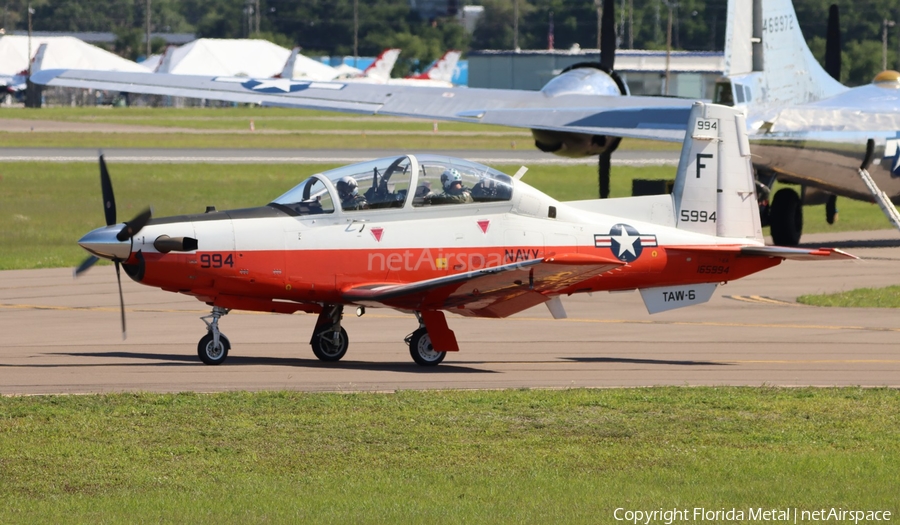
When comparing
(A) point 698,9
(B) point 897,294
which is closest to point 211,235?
(B) point 897,294

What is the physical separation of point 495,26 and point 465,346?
580ft

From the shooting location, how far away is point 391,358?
16.3m

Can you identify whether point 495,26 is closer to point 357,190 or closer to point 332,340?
point 332,340

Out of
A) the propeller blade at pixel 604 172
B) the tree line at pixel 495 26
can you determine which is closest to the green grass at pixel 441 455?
the propeller blade at pixel 604 172

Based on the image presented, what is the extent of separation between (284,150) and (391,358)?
51.0 meters

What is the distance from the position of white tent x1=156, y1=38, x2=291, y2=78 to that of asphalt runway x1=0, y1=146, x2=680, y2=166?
7102 cm

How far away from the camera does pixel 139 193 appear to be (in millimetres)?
44625

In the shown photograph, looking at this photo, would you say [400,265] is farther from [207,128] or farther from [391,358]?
[207,128]

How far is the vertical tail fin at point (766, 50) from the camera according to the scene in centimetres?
3031

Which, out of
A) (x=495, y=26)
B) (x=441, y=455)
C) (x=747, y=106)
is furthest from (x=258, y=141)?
(x=495, y=26)

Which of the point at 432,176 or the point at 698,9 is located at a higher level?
the point at 698,9

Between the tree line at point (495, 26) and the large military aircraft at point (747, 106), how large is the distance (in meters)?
92.7

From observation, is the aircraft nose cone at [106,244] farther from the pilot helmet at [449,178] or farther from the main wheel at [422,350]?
the pilot helmet at [449,178]

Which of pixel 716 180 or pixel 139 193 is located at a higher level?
pixel 716 180
